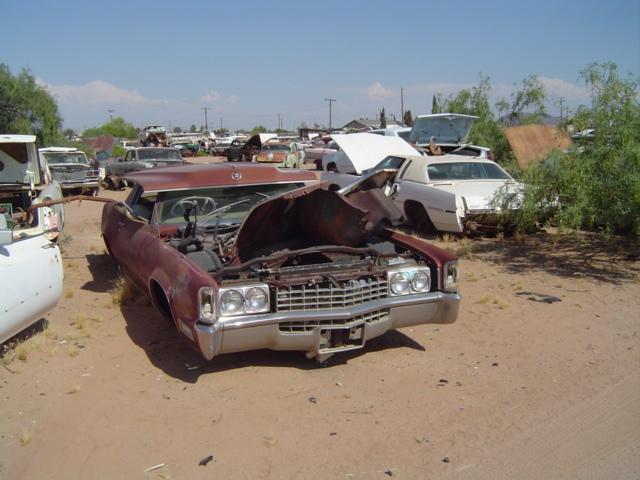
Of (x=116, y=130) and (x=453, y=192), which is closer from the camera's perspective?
(x=453, y=192)

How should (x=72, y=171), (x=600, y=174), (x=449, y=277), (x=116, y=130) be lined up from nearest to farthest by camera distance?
(x=449, y=277), (x=600, y=174), (x=72, y=171), (x=116, y=130)

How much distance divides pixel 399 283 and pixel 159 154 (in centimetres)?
1947

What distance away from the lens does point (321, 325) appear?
462 cm

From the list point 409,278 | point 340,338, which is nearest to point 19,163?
point 340,338

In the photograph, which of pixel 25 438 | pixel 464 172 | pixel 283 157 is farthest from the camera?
pixel 283 157

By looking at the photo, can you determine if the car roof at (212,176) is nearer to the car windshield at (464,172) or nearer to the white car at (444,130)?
the car windshield at (464,172)

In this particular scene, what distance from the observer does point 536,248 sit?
953 centimetres

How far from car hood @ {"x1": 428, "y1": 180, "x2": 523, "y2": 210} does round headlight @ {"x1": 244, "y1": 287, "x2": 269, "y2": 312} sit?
234 inches

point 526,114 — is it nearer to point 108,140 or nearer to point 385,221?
point 385,221

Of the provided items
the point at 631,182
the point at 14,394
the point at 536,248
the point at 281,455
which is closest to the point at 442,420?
the point at 281,455

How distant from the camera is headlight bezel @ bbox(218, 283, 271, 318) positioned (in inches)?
173

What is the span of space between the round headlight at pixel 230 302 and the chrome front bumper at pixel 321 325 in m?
0.06

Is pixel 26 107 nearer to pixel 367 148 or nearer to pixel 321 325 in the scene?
pixel 367 148

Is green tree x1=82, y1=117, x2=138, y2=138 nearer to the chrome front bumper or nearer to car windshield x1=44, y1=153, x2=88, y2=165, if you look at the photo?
car windshield x1=44, y1=153, x2=88, y2=165
